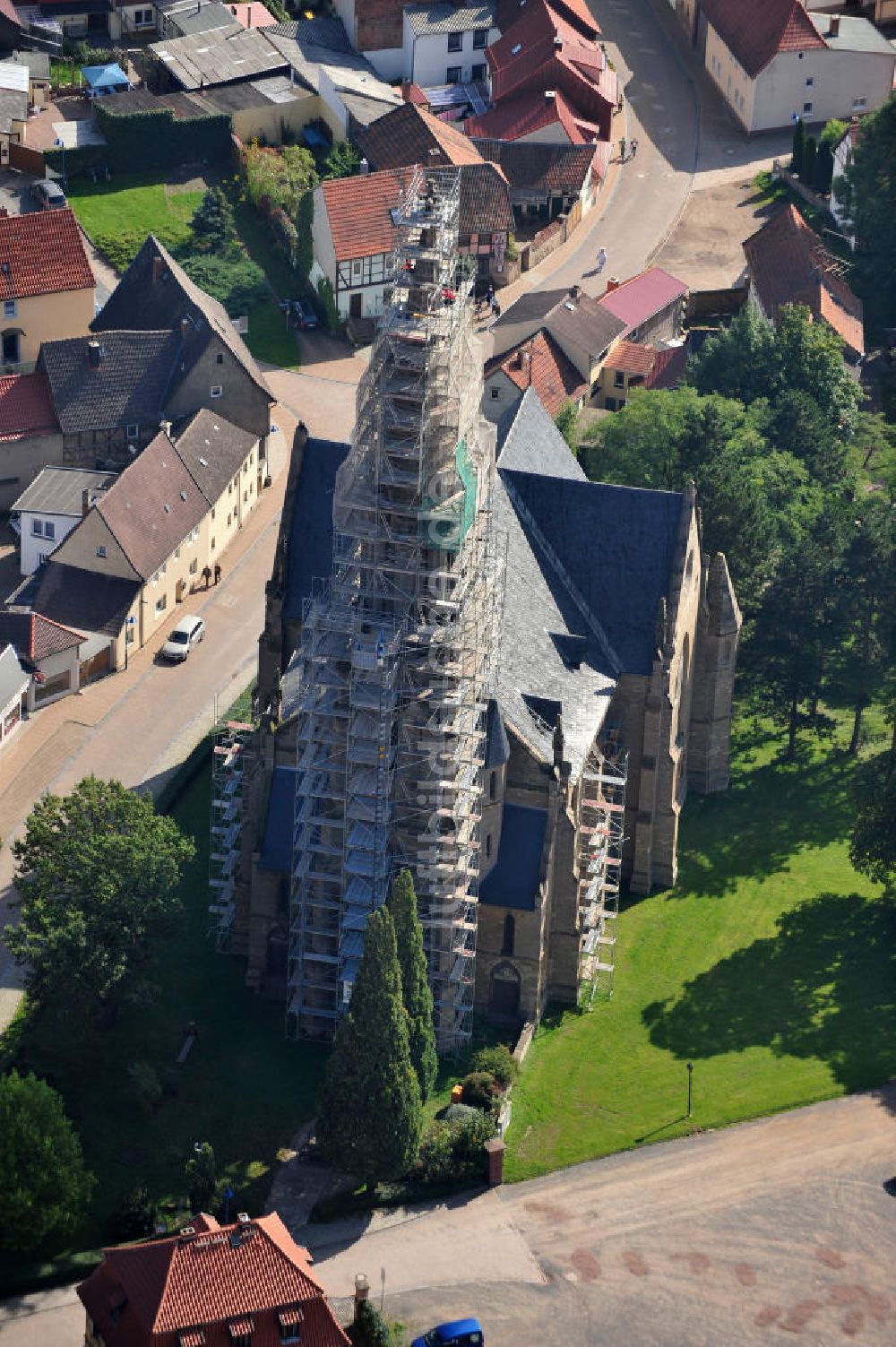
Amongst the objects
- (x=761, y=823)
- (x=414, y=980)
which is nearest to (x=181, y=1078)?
(x=414, y=980)

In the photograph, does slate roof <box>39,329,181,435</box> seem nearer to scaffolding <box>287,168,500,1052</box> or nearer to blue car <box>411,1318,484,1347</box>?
scaffolding <box>287,168,500,1052</box>

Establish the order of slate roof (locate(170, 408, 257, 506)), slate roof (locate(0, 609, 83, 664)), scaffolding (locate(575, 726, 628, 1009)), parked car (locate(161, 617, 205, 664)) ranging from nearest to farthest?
1. scaffolding (locate(575, 726, 628, 1009))
2. slate roof (locate(0, 609, 83, 664))
3. parked car (locate(161, 617, 205, 664))
4. slate roof (locate(170, 408, 257, 506))

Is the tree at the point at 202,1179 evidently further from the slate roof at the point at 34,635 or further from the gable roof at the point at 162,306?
the gable roof at the point at 162,306

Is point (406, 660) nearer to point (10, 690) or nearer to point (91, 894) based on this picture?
point (91, 894)

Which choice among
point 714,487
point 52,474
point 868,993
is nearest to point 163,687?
point 52,474

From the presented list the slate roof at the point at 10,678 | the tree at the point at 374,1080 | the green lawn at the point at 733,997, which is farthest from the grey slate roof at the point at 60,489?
the tree at the point at 374,1080

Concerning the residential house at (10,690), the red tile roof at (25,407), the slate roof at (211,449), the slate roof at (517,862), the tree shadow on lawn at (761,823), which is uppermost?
the red tile roof at (25,407)

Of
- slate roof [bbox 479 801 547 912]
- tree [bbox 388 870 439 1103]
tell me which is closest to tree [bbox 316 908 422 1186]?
tree [bbox 388 870 439 1103]
